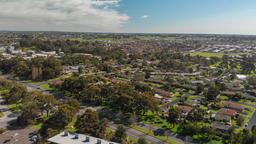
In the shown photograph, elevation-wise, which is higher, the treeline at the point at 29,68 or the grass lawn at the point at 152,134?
the treeline at the point at 29,68

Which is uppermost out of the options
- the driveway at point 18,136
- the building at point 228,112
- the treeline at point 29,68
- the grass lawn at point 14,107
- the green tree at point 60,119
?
Result: the treeline at point 29,68

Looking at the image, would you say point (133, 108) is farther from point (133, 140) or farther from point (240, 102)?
point (240, 102)

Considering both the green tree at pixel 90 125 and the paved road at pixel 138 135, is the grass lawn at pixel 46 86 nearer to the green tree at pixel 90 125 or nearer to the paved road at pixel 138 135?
the paved road at pixel 138 135

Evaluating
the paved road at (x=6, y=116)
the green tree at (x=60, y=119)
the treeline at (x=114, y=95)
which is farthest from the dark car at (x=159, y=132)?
the paved road at (x=6, y=116)

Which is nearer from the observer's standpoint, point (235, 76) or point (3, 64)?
point (235, 76)

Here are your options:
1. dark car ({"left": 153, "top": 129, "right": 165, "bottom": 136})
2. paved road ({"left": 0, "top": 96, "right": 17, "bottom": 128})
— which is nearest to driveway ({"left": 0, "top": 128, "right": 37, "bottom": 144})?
paved road ({"left": 0, "top": 96, "right": 17, "bottom": 128})

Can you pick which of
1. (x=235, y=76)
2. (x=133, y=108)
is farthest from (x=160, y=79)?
(x=133, y=108)

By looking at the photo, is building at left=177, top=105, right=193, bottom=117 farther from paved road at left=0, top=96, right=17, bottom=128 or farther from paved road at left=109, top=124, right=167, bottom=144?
paved road at left=0, top=96, right=17, bottom=128

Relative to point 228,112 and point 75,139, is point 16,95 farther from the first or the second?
point 228,112
